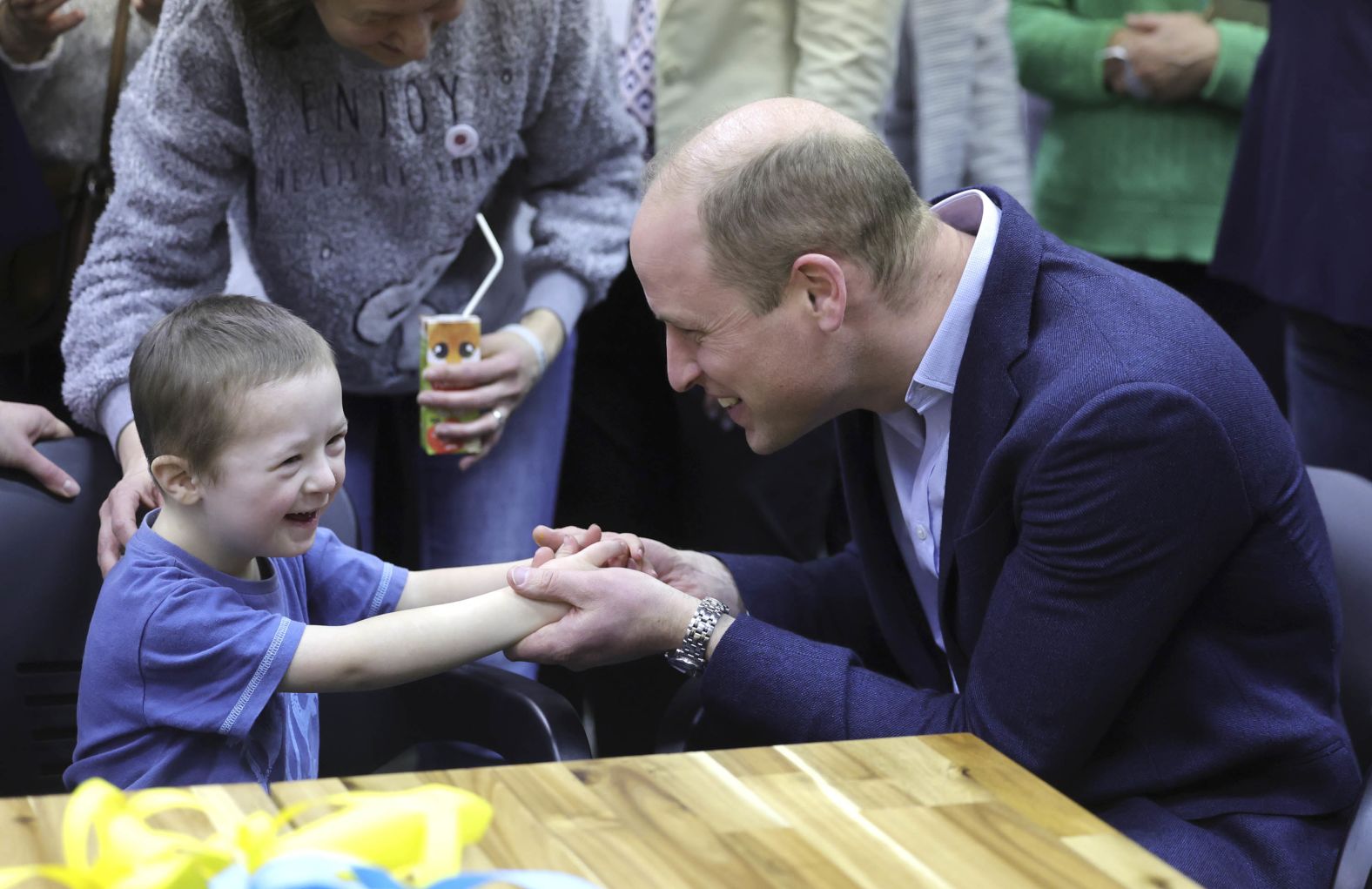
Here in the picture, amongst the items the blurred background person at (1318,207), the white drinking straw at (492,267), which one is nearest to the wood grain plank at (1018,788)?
the white drinking straw at (492,267)

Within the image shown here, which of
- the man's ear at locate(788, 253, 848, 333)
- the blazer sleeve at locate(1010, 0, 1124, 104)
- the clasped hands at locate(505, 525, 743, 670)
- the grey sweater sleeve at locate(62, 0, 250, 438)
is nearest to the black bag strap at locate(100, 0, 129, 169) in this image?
the grey sweater sleeve at locate(62, 0, 250, 438)

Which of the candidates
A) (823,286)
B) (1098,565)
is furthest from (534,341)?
(1098,565)

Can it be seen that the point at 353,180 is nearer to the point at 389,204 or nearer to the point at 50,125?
the point at 389,204

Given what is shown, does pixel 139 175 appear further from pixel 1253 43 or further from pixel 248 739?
pixel 1253 43

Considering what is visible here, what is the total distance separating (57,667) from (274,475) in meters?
0.49

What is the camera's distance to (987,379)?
1.76m

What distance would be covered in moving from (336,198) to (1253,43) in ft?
6.24

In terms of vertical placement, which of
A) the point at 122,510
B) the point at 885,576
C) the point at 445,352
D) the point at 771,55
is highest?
the point at 771,55

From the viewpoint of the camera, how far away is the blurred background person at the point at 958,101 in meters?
3.09

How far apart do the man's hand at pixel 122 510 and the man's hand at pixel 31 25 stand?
2.91ft

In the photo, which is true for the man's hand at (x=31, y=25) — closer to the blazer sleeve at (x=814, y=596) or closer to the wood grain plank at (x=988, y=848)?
the blazer sleeve at (x=814, y=596)

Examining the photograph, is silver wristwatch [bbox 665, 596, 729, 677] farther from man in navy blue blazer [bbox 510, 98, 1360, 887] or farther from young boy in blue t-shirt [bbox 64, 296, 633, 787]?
young boy in blue t-shirt [bbox 64, 296, 633, 787]

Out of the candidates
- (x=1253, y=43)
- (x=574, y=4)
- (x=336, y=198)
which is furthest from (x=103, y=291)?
(x=1253, y=43)

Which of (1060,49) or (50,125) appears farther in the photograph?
(1060,49)
